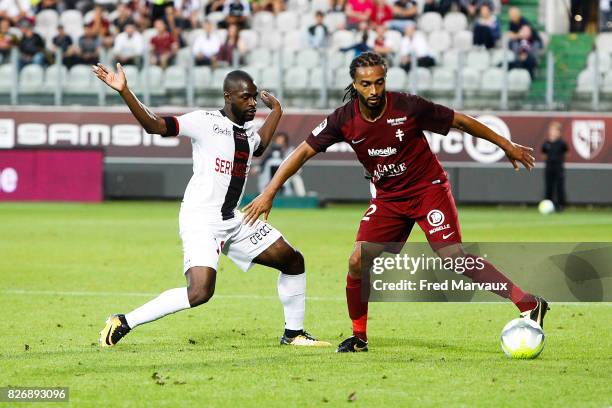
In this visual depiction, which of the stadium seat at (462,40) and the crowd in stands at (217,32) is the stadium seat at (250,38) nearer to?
the crowd in stands at (217,32)

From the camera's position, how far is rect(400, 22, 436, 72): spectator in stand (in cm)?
2592

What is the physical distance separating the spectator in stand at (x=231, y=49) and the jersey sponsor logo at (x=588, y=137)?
7584mm

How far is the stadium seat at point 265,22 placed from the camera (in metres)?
27.8

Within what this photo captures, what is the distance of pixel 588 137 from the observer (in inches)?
998

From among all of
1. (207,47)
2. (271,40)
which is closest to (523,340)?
(207,47)

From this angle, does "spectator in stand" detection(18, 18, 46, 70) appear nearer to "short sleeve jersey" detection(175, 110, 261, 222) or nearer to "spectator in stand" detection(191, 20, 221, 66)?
"spectator in stand" detection(191, 20, 221, 66)

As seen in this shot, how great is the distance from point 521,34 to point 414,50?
2.36 meters

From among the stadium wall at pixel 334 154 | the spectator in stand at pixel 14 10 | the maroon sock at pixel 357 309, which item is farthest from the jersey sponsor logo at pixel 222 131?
the spectator in stand at pixel 14 10

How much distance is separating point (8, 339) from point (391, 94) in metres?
3.34

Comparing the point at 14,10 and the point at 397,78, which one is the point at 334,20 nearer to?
the point at 397,78

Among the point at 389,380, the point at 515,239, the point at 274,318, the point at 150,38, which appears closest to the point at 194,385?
the point at 389,380

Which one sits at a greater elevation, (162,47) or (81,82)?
(162,47)

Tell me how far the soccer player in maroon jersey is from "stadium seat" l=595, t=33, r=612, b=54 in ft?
62.6

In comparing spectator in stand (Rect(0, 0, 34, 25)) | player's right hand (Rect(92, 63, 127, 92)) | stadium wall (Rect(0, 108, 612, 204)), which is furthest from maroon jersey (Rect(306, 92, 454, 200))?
spectator in stand (Rect(0, 0, 34, 25))
